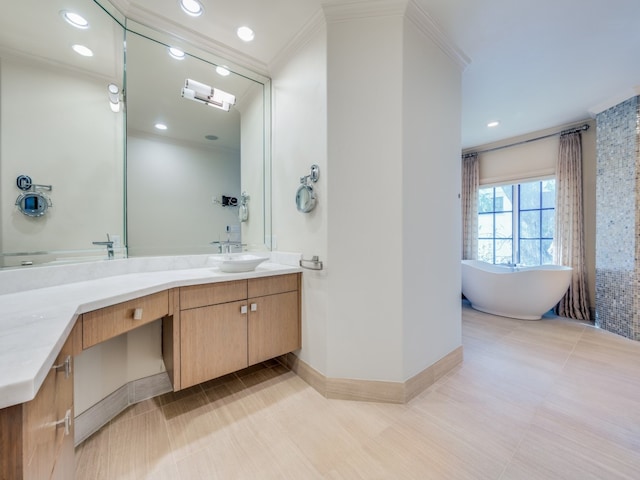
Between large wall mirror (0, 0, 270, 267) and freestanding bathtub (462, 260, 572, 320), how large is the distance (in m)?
3.07

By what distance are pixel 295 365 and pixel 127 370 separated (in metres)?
1.16

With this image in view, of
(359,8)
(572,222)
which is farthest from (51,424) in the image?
(572,222)

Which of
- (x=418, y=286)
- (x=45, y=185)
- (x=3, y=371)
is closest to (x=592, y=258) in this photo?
(x=418, y=286)

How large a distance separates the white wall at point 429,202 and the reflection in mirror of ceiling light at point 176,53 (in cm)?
176

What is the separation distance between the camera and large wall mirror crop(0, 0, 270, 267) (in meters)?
1.48

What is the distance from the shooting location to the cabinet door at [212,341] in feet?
5.04

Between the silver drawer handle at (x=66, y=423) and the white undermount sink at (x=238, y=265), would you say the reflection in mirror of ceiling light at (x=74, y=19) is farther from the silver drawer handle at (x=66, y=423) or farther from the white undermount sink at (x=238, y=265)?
the silver drawer handle at (x=66, y=423)

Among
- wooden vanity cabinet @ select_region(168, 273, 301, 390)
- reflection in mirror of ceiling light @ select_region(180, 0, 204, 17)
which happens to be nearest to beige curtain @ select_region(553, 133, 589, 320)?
wooden vanity cabinet @ select_region(168, 273, 301, 390)

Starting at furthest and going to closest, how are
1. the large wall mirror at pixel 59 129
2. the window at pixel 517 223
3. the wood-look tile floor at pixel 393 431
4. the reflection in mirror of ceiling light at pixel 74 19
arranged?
1. the window at pixel 517 223
2. the reflection in mirror of ceiling light at pixel 74 19
3. the large wall mirror at pixel 59 129
4. the wood-look tile floor at pixel 393 431

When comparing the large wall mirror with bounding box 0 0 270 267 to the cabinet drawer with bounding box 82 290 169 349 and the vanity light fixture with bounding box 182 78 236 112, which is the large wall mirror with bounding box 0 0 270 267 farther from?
the cabinet drawer with bounding box 82 290 169 349

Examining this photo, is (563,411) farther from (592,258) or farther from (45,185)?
(45,185)

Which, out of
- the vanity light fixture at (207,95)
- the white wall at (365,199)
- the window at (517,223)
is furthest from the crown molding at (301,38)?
the window at (517,223)

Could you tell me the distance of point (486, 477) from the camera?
1.18 metres

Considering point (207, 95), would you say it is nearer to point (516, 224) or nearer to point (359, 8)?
point (359, 8)
